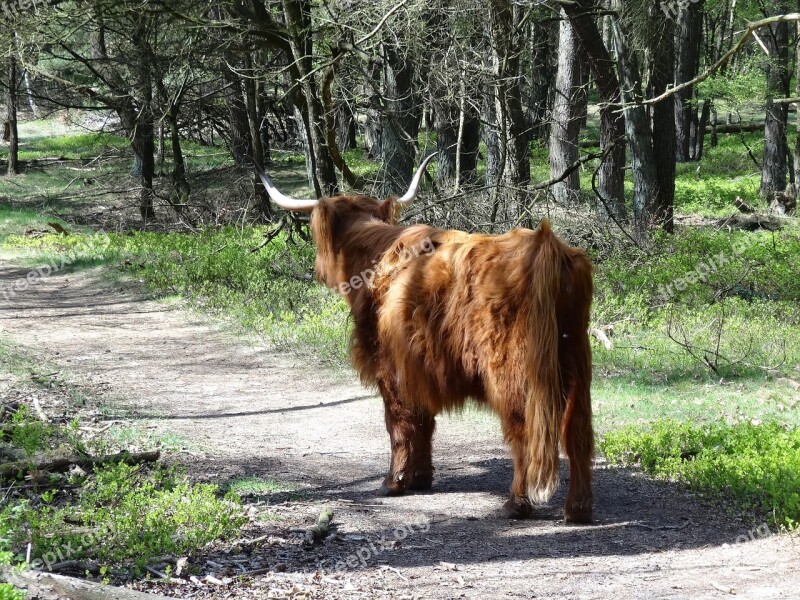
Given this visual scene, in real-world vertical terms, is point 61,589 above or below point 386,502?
above

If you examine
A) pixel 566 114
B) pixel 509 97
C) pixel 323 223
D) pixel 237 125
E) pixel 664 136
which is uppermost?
pixel 237 125

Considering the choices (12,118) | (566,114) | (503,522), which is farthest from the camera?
(12,118)

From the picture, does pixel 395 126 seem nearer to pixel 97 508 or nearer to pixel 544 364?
pixel 544 364

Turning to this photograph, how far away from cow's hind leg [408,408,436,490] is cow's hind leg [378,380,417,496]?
0.10ft

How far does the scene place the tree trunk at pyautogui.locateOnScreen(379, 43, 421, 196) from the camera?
14.9 metres

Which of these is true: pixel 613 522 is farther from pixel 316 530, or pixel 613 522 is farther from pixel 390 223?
pixel 390 223

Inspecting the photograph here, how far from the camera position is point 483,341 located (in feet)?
18.7

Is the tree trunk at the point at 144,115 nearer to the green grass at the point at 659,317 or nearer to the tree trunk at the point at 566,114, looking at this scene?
the green grass at the point at 659,317

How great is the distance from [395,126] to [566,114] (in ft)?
12.9

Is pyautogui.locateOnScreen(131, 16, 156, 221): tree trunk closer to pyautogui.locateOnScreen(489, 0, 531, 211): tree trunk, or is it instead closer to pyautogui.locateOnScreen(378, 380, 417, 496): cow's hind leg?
pyautogui.locateOnScreen(489, 0, 531, 211): tree trunk

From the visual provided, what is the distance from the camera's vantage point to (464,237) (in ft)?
20.4

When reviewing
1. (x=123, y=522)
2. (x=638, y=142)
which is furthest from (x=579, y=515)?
(x=638, y=142)

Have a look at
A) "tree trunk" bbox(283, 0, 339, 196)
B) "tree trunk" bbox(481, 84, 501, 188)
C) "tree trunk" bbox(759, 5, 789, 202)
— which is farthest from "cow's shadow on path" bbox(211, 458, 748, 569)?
"tree trunk" bbox(759, 5, 789, 202)

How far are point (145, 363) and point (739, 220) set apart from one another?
1414 cm
